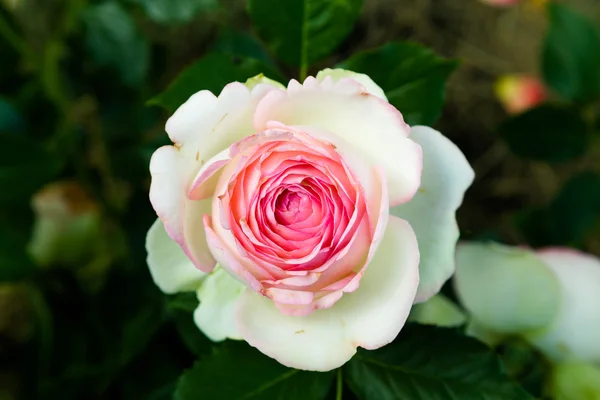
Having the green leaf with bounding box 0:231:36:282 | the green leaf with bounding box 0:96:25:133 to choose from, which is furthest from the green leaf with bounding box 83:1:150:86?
the green leaf with bounding box 0:231:36:282

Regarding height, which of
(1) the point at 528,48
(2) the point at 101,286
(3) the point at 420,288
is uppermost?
(3) the point at 420,288

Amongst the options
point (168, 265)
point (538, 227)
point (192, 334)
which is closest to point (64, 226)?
point (192, 334)

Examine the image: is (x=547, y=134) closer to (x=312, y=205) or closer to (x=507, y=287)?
(x=507, y=287)

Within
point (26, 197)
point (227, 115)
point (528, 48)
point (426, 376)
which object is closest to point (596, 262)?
point (426, 376)

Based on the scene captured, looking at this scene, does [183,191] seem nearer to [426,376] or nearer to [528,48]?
[426,376]

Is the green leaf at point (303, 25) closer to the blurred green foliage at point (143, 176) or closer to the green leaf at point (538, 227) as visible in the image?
the blurred green foliage at point (143, 176)

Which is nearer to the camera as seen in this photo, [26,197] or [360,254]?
[360,254]

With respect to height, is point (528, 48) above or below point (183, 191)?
below
